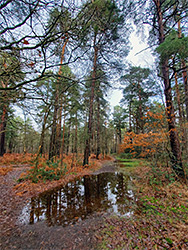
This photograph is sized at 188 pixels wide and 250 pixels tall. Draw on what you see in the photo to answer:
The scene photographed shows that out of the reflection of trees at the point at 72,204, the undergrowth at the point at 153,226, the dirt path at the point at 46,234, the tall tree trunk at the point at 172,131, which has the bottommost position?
the reflection of trees at the point at 72,204

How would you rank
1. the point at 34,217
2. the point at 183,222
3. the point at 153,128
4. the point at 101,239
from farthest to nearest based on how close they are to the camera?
1. the point at 153,128
2. the point at 34,217
3. the point at 183,222
4. the point at 101,239

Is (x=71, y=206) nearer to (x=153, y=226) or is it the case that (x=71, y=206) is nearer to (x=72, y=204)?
(x=72, y=204)

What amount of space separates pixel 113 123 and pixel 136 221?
2676cm

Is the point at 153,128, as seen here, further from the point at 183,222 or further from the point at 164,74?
the point at 183,222

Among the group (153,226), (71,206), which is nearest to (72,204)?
(71,206)

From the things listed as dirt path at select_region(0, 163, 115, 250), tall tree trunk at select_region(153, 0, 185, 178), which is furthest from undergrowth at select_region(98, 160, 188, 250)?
tall tree trunk at select_region(153, 0, 185, 178)

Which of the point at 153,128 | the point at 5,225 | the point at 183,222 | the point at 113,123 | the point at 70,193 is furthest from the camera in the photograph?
the point at 113,123

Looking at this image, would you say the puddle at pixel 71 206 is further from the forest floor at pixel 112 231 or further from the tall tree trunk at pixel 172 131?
the tall tree trunk at pixel 172 131

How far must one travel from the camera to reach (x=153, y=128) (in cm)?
556

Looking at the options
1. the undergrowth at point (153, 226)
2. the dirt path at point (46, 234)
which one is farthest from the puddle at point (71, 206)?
the undergrowth at point (153, 226)

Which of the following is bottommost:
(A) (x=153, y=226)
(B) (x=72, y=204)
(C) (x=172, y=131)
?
(B) (x=72, y=204)

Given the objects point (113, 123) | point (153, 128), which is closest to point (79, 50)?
point (153, 128)

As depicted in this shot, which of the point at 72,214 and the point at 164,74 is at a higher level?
the point at 164,74

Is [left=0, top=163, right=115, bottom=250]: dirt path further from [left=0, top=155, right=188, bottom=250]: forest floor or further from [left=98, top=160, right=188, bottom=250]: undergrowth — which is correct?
[left=98, top=160, right=188, bottom=250]: undergrowth
